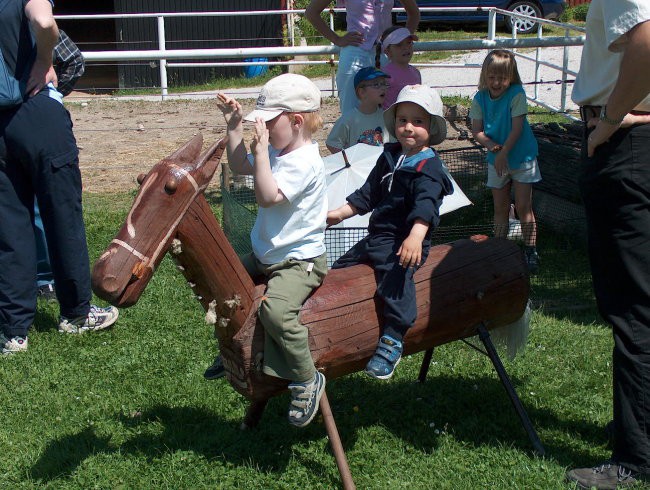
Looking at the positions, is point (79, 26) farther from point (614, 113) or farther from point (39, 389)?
point (614, 113)

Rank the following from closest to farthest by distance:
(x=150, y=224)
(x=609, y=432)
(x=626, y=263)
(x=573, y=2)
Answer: (x=150, y=224), (x=626, y=263), (x=609, y=432), (x=573, y=2)

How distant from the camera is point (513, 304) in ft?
13.1

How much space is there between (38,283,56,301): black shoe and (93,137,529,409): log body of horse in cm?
250

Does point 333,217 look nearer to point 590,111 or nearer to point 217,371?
point 217,371

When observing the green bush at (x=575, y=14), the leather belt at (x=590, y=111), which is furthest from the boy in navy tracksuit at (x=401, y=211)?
the green bush at (x=575, y=14)

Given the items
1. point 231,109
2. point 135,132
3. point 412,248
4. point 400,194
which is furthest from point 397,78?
point 135,132

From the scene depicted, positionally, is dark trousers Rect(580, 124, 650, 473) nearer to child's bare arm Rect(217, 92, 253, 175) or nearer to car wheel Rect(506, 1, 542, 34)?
child's bare arm Rect(217, 92, 253, 175)

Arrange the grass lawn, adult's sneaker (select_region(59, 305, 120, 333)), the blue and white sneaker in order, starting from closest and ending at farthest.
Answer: the blue and white sneaker → the grass lawn → adult's sneaker (select_region(59, 305, 120, 333))

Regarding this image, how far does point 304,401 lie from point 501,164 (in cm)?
340

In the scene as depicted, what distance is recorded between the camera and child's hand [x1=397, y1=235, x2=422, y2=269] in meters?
3.41

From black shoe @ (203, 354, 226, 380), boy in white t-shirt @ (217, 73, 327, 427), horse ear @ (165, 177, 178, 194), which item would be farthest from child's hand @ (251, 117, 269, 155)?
black shoe @ (203, 354, 226, 380)

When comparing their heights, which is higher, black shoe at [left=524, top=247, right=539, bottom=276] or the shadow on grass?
black shoe at [left=524, top=247, right=539, bottom=276]

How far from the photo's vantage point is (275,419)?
423cm

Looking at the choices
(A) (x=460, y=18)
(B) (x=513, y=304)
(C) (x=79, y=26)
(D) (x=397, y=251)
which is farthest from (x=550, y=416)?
(C) (x=79, y=26)
